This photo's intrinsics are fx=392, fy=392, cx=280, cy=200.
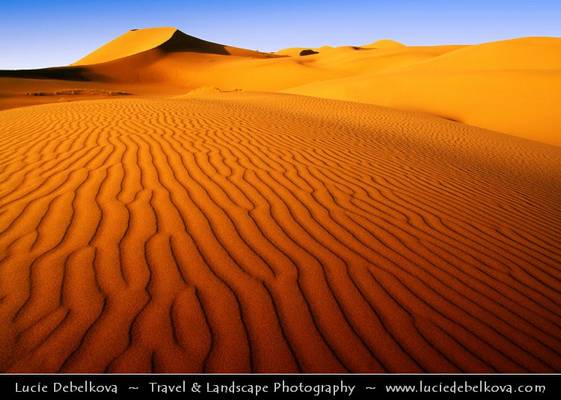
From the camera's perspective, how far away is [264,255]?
280 centimetres

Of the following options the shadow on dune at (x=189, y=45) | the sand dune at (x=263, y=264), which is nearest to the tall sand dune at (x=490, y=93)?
the sand dune at (x=263, y=264)

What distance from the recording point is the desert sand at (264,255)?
6.59ft

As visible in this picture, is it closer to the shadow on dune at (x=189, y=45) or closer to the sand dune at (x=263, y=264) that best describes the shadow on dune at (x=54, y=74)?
the shadow on dune at (x=189, y=45)

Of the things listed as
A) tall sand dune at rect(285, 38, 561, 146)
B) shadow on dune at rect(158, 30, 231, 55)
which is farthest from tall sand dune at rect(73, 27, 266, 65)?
tall sand dune at rect(285, 38, 561, 146)

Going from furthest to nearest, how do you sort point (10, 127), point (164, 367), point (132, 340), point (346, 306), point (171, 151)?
1. point (10, 127)
2. point (171, 151)
3. point (346, 306)
4. point (132, 340)
5. point (164, 367)

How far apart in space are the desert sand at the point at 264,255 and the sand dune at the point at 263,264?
0.01 m

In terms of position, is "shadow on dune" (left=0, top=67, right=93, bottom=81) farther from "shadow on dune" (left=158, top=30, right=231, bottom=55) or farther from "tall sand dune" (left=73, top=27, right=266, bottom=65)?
"shadow on dune" (left=158, top=30, right=231, bottom=55)

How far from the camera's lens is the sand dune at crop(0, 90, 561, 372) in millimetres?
2002

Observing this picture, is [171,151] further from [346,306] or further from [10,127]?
[10,127]

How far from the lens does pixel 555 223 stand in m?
4.31

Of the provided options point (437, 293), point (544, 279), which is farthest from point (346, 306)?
point (544, 279)

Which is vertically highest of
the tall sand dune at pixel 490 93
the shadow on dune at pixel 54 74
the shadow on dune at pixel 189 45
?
the shadow on dune at pixel 189 45

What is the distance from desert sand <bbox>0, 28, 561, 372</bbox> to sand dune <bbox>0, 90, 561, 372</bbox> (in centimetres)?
1
